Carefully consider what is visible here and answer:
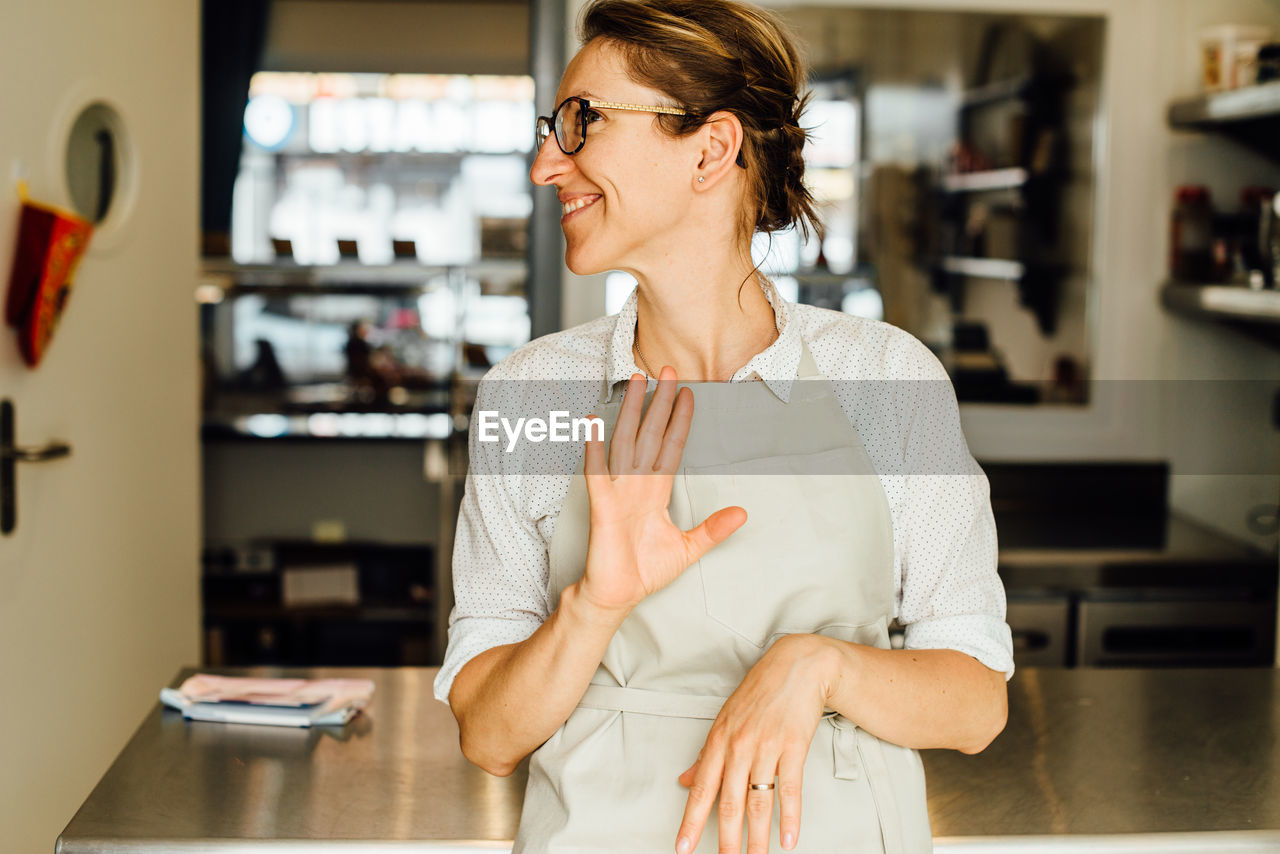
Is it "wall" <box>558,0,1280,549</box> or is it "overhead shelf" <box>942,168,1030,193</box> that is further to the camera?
"overhead shelf" <box>942,168,1030,193</box>

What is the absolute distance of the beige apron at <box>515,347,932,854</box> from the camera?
1.13m

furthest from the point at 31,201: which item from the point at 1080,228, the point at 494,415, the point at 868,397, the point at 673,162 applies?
the point at 1080,228

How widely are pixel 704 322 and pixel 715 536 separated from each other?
279mm

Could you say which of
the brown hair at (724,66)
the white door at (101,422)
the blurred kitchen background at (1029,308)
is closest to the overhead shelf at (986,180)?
the blurred kitchen background at (1029,308)

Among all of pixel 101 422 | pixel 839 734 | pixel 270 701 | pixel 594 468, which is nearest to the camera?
pixel 594 468

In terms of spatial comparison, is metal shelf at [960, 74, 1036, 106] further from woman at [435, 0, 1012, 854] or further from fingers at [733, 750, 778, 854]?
fingers at [733, 750, 778, 854]

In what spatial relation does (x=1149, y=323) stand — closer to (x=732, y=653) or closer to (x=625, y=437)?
(x=732, y=653)

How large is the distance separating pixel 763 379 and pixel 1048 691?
954mm

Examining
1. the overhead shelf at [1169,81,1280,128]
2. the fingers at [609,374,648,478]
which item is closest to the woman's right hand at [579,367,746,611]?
the fingers at [609,374,648,478]

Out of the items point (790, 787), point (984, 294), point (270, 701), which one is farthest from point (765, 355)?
point (984, 294)

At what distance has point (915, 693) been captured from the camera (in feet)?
3.58

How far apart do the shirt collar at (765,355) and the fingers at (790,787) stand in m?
0.36

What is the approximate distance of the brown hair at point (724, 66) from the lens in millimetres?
1150

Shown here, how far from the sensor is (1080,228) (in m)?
3.15
